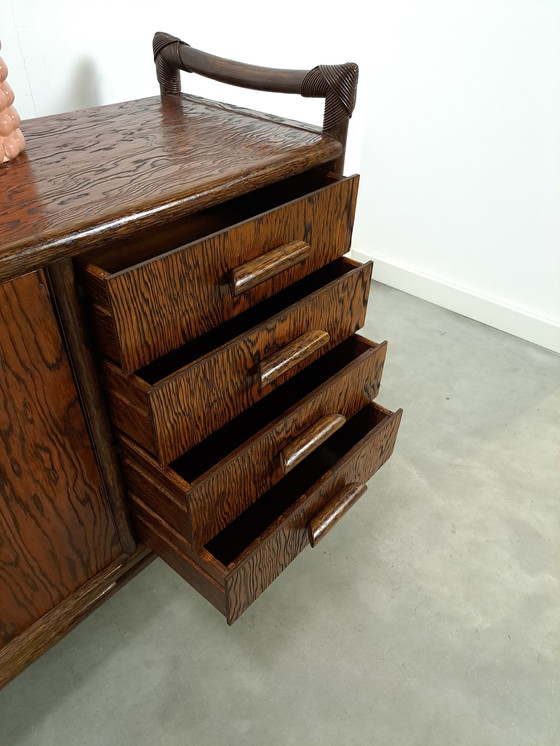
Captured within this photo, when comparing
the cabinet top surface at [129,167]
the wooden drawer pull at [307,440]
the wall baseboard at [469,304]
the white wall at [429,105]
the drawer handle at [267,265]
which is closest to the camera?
the cabinet top surface at [129,167]

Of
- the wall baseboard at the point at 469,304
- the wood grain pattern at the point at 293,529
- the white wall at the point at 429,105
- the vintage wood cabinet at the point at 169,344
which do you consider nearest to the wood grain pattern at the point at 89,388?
the vintage wood cabinet at the point at 169,344

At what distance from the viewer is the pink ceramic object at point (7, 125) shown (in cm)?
62

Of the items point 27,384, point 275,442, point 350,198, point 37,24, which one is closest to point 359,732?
point 275,442

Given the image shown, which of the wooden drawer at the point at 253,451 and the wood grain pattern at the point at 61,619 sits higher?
the wooden drawer at the point at 253,451

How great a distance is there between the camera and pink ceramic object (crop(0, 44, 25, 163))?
62 centimetres

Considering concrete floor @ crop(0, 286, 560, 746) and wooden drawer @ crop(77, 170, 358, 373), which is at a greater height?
wooden drawer @ crop(77, 170, 358, 373)

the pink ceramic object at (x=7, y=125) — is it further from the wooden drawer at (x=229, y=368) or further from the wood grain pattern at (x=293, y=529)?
the wood grain pattern at (x=293, y=529)

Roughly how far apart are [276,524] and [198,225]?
45 centimetres

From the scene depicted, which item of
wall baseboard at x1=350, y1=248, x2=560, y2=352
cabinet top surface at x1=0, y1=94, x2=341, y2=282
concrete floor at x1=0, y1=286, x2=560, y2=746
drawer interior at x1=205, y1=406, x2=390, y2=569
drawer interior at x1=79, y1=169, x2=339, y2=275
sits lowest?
concrete floor at x1=0, y1=286, x2=560, y2=746

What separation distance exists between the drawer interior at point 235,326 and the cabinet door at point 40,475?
0.46ft

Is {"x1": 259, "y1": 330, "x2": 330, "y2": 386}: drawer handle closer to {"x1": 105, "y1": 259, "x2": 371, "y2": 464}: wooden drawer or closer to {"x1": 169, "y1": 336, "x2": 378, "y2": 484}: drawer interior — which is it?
{"x1": 105, "y1": 259, "x2": 371, "y2": 464}: wooden drawer

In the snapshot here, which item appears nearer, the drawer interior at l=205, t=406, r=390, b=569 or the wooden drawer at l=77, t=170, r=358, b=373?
the wooden drawer at l=77, t=170, r=358, b=373

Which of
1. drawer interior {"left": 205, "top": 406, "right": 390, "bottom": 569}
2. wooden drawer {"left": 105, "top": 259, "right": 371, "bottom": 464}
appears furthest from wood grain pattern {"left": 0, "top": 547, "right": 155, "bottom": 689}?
wooden drawer {"left": 105, "top": 259, "right": 371, "bottom": 464}

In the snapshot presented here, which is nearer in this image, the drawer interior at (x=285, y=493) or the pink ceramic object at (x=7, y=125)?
the pink ceramic object at (x=7, y=125)
